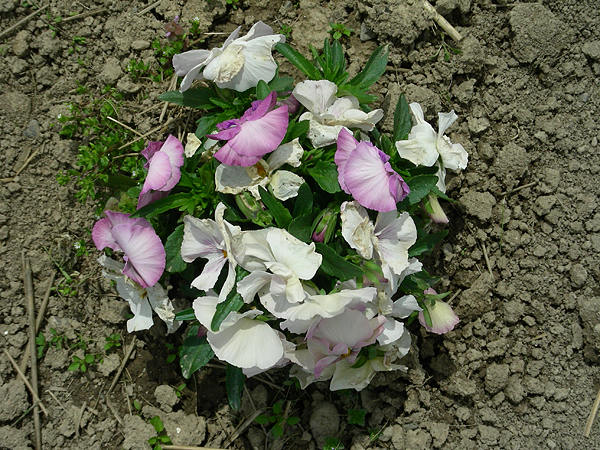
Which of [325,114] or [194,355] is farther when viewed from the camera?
[194,355]

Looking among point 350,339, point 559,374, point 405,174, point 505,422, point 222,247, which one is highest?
point 405,174

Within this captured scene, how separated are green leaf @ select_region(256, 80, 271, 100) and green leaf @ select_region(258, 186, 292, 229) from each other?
13.8 inches

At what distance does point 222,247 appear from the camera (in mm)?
1880

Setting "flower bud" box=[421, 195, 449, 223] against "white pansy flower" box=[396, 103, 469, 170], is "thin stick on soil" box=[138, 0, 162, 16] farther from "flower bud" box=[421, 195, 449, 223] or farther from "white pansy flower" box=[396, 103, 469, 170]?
"flower bud" box=[421, 195, 449, 223]

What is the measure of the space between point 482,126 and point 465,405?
136 centimetres

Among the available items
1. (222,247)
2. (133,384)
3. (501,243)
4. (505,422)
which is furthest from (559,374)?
(133,384)

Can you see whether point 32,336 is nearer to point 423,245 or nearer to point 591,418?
point 423,245

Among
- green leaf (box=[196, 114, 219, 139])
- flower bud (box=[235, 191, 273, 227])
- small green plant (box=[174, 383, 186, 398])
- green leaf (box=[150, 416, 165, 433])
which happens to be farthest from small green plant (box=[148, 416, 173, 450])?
green leaf (box=[196, 114, 219, 139])

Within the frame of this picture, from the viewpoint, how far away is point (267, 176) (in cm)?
192

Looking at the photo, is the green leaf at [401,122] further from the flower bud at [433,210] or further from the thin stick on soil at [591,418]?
the thin stick on soil at [591,418]

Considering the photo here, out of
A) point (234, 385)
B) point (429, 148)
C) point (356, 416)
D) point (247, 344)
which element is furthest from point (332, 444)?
point (429, 148)

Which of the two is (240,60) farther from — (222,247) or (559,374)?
(559,374)

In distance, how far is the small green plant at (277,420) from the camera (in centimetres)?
249

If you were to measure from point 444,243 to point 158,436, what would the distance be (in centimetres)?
164
